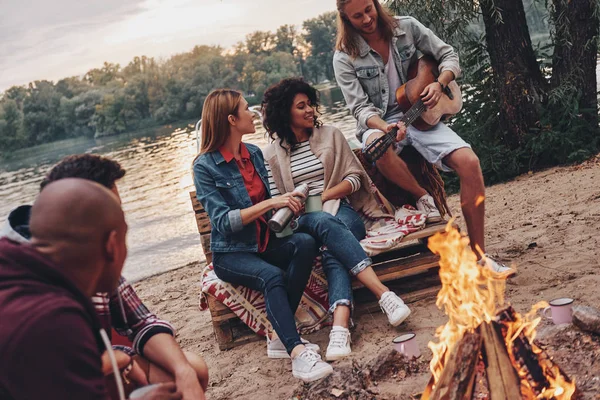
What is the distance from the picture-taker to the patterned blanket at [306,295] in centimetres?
426

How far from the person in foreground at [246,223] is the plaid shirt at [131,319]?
4.05 feet

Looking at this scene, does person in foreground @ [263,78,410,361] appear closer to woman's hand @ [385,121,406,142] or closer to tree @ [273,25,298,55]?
woman's hand @ [385,121,406,142]

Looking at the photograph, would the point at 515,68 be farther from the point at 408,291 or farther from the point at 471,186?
the point at 408,291

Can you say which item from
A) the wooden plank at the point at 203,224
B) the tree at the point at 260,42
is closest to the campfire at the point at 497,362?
the wooden plank at the point at 203,224

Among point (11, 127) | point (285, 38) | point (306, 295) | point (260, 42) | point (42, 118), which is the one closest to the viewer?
point (306, 295)

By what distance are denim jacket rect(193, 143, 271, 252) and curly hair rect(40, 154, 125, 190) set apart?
4.94 ft

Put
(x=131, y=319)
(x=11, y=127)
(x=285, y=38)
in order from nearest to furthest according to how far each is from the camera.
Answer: (x=131, y=319) < (x=11, y=127) < (x=285, y=38)

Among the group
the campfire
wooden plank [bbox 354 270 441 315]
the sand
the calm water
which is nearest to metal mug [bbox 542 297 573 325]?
the sand

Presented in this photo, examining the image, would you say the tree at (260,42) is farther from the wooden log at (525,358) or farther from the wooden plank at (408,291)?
the wooden log at (525,358)

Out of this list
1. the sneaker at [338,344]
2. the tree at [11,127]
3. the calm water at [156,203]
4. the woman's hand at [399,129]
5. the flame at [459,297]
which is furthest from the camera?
the tree at [11,127]

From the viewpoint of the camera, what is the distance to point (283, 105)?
463 centimetres

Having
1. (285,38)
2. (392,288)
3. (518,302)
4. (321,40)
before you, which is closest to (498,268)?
(518,302)

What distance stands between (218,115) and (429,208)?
168 cm

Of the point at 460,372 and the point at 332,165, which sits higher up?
the point at 332,165
